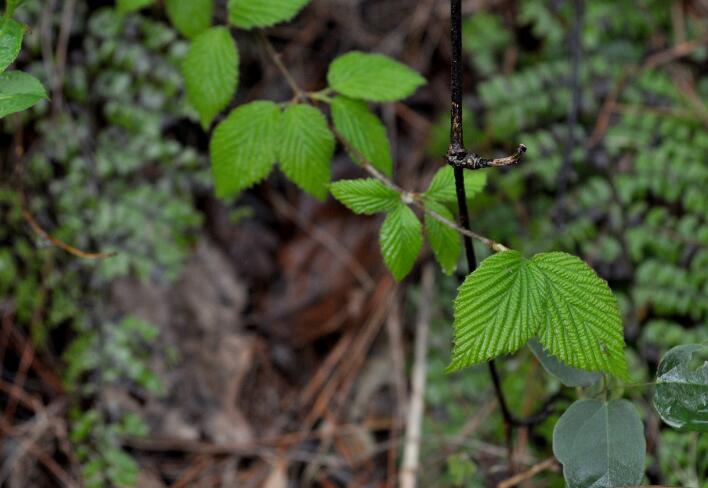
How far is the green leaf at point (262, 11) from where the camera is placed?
1.23 m

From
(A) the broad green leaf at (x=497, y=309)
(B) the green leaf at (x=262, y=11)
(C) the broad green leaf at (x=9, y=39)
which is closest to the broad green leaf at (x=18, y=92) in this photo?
(C) the broad green leaf at (x=9, y=39)

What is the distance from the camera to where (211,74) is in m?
1.27

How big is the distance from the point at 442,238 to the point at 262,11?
58 cm

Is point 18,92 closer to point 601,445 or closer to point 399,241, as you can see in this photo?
point 399,241

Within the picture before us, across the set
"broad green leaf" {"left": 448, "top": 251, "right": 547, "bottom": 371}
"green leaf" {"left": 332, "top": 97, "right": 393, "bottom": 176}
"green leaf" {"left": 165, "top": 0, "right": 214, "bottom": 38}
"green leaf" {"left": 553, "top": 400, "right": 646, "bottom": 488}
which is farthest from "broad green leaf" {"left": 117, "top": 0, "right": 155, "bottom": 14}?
"green leaf" {"left": 553, "top": 400, "right": 646, "bottom": 488}

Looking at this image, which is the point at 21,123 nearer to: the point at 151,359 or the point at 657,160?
the point at 151,359

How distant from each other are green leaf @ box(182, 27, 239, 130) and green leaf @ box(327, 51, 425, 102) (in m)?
0.20

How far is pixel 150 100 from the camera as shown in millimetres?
1996

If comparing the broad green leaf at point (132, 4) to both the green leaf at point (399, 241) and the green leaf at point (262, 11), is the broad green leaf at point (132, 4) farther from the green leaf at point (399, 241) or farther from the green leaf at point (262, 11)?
the green leaf at point (399, 241)

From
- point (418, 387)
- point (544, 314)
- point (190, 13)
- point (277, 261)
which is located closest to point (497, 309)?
point (544, 314)

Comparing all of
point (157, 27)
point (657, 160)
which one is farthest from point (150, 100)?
point (657, 160)

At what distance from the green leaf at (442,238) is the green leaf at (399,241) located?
30 millimetres

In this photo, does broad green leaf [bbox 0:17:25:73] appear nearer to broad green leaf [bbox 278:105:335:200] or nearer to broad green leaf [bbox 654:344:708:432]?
broad green leaf [bbox 278:105:335:200]

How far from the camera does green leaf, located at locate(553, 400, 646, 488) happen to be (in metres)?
0.95
